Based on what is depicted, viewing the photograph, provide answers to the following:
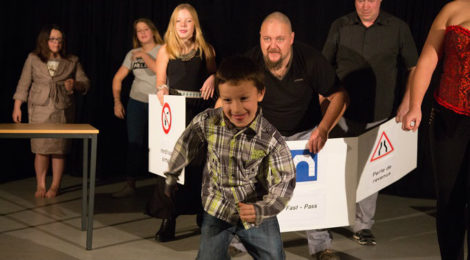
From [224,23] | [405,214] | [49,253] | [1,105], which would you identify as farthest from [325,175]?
[1,105]

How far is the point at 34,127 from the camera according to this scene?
158 inches

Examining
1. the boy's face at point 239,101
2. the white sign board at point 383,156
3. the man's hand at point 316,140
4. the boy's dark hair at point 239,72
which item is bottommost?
the white sign board at point 383,156

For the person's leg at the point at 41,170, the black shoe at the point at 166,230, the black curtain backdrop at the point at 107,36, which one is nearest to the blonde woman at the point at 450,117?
the black shoe at the point at 166,230

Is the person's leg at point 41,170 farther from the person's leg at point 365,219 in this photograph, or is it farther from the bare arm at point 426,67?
the bare arm at point 426,67

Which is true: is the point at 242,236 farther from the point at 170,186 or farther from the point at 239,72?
the point at 239,72

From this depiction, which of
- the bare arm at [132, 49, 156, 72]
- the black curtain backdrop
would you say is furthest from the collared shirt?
the black curtain backdrop

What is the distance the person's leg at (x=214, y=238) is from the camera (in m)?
2.37

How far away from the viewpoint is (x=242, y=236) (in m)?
2.39

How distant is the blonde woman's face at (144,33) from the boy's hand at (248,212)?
3438mm

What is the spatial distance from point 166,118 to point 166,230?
2.78ft

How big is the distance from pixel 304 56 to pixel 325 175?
2.14 feet

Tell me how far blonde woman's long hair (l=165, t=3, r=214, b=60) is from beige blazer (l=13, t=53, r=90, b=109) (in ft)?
6.07

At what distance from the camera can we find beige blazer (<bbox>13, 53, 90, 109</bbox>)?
5375 mm

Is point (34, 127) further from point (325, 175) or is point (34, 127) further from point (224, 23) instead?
point (224, 23)
